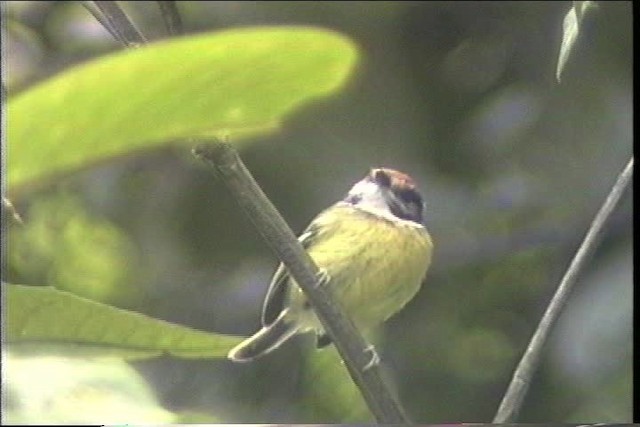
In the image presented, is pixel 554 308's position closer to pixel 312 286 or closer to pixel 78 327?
pixel 312 286

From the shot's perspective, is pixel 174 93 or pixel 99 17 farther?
pixel 99 17

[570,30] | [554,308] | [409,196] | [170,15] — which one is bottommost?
[554,308]

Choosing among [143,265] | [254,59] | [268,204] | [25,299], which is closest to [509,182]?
[268,204]

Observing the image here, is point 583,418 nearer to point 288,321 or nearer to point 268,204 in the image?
point 288,321

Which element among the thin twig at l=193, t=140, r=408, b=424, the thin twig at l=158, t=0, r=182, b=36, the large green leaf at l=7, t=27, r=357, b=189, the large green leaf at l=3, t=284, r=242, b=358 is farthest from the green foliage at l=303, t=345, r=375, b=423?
the large green leaf at l=7, t=27, r=357, b=189

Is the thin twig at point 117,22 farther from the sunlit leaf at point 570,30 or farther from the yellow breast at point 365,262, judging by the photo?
the sunlit leaf at point 570,30

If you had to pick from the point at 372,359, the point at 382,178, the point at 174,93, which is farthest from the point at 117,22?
the point at 174,93
